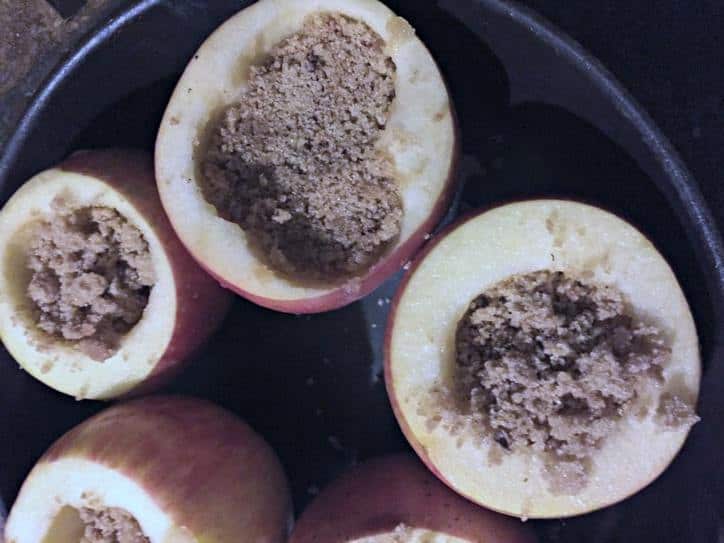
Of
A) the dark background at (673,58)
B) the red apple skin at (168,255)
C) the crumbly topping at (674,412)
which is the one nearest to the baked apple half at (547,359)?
the crumbly topping at (674,412)

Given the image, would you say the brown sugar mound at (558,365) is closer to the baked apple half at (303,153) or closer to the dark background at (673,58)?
the baked apple half at (303,153)

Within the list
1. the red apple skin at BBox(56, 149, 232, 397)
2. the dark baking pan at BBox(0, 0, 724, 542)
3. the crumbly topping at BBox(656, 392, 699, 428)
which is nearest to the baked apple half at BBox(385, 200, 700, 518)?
the crumbly topping at BBox(656, 392, 699, 428)

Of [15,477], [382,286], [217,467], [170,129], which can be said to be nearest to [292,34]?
[170,129]

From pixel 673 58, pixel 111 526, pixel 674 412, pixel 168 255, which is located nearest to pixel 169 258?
pixel 168 255

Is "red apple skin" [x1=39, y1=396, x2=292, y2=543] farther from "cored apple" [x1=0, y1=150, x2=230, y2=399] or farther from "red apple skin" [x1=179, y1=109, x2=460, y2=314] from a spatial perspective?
"red apple skin" [x1=179, y1=109, x2=460, y2=314]

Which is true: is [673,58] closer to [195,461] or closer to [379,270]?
[379,270]

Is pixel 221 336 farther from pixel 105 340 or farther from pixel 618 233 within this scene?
pixel 618 233
